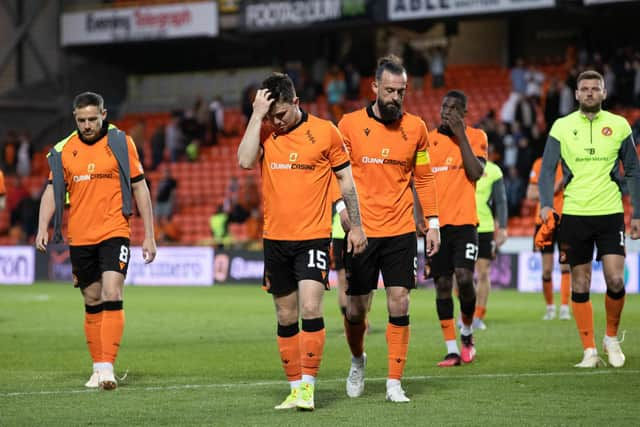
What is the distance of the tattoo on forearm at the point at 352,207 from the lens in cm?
876

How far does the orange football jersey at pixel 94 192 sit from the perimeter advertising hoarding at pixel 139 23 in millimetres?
25852

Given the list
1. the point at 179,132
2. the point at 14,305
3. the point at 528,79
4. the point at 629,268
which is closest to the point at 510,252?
the point at 629,268

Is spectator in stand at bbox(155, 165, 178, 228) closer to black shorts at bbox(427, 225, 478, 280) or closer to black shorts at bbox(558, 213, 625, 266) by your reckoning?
black shorts at bbox(427, 225, 478, 280)

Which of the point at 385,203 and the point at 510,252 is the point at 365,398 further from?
the point at 510,252

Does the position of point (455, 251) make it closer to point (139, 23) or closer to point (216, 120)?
point (216, 120)

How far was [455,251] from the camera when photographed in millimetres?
11703

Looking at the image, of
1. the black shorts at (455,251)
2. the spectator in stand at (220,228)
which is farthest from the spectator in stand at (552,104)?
the black shorts at (455,251)

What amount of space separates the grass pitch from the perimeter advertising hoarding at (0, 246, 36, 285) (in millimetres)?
12572

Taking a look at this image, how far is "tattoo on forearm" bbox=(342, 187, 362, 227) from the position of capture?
876cm

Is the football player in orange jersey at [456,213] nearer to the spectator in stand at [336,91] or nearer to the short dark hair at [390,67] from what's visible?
the short dark hair at [390,67]

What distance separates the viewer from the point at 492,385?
9.82m

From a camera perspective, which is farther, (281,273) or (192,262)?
(192,262)

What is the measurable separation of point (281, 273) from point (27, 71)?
3260 centimetres

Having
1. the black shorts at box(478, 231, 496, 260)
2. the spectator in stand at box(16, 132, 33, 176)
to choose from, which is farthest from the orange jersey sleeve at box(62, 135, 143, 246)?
the spectator in stand at box(16, 132, 33, 176)
